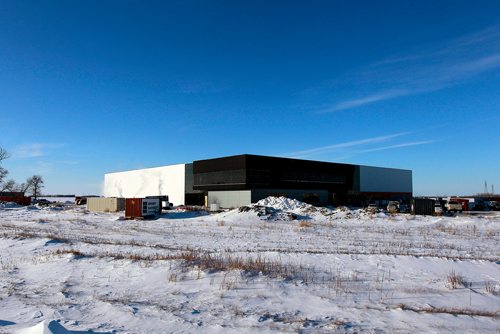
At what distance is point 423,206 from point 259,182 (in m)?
23.4

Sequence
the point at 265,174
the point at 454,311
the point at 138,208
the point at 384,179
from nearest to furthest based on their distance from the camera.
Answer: the point at 454,311 → the point at 138,208 → the point at 265,174 → the point at 384,179

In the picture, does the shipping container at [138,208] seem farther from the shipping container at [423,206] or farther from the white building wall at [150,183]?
the shipping container at [423,206]

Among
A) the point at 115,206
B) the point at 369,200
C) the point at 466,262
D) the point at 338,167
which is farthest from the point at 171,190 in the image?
the point at 466,262

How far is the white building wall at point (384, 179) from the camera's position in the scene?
76.1 meters

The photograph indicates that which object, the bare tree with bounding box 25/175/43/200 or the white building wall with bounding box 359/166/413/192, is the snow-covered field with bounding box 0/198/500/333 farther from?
the bare tree with bounding box 25/175/43/200

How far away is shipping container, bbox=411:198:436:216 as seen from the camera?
42656 millimetres

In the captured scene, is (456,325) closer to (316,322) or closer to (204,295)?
(316,322)

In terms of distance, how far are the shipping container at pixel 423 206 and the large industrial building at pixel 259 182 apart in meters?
20.4

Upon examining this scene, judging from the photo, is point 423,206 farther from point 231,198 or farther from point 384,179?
point 384,179

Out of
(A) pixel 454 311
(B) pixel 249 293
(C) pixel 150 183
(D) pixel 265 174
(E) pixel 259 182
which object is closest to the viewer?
(A) pixel 454 311

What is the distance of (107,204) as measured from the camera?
191 ft

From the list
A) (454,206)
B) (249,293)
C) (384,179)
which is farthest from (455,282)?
(384,179)

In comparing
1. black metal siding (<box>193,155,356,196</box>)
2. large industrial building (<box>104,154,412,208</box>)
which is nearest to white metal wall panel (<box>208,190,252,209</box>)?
large industrial building (<box>104,154,412,208</box>)

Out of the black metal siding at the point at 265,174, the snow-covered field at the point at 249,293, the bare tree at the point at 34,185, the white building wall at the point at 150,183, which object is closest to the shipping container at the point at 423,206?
the black metal siding at the point at 265,174
